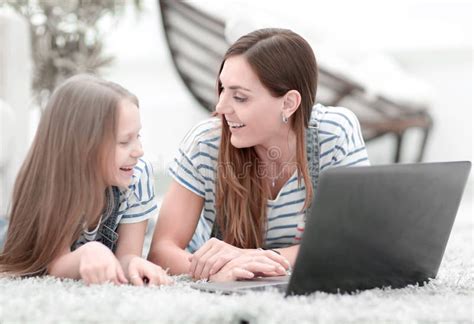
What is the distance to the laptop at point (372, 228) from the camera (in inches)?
33.9

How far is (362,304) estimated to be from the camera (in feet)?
2.78

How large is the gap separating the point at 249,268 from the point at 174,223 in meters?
0.32

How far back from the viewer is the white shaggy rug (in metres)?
0.76

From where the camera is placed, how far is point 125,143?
1.10 meters

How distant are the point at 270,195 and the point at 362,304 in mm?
544

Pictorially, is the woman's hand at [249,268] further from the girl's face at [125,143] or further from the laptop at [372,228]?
the girl's face at [125,143]

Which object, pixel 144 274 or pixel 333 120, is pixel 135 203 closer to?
pixel 144 274

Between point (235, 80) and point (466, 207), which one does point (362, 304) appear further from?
point (466, 207)

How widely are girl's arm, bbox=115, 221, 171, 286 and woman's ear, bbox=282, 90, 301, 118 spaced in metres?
0.31

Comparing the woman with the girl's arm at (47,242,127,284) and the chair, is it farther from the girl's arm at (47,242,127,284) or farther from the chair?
the chair

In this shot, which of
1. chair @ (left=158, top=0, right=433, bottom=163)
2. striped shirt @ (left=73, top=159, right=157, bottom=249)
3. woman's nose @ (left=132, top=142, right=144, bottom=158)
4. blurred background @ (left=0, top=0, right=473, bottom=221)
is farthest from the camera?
chair @ (left=158, top=0, right=433, bottom=163)

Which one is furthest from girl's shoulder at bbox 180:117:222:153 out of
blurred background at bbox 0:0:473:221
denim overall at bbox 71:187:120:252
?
blurred background at bbox 0:0:473:221

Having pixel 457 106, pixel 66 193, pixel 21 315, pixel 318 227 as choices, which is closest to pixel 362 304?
pixel 318 227

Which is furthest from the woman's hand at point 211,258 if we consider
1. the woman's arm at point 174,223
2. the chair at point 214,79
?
the chair at point 214,79
